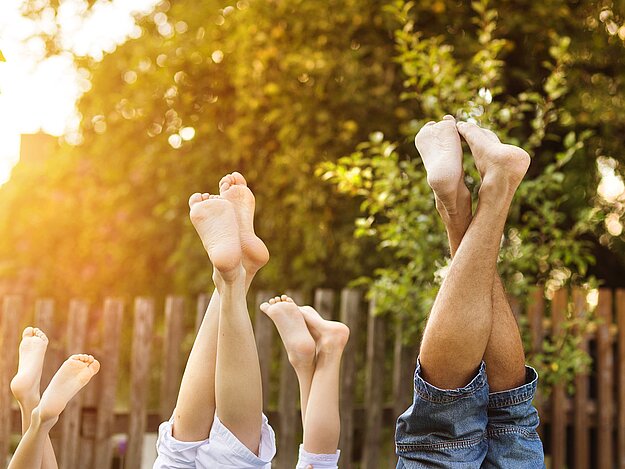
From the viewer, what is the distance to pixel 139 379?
13.9 ft

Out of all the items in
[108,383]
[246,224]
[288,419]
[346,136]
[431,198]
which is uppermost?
[346,136]

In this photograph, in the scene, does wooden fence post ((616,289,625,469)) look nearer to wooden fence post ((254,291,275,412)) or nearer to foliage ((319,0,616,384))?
foliage ((319,0,616,384))

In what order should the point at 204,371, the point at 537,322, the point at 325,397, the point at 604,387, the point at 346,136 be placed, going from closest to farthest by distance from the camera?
the point at 204,371, the point at 325,397, the point at 537,322, the point at 604,387, the point at 346,136

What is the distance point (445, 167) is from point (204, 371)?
2.97 ft

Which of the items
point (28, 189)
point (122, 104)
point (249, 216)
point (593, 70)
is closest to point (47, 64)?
point (122, 104)

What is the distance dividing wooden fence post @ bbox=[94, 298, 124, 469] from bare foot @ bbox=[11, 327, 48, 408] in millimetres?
1653

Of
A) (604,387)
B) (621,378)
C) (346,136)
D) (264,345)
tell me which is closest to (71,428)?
(264,345)

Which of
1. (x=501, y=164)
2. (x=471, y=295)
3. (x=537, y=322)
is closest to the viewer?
(x=471, y=295)

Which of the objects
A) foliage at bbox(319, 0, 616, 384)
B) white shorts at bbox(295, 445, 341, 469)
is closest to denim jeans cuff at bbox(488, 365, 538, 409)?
white shorts at bbox(295, 445, 341, 469)

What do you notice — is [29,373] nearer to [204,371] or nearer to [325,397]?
[204,371]

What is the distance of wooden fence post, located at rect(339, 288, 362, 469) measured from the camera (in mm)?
4598

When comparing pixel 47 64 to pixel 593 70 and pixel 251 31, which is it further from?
pixel 593 70

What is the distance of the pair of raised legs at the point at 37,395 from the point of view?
2.19 m

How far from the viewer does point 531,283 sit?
4750 mm
